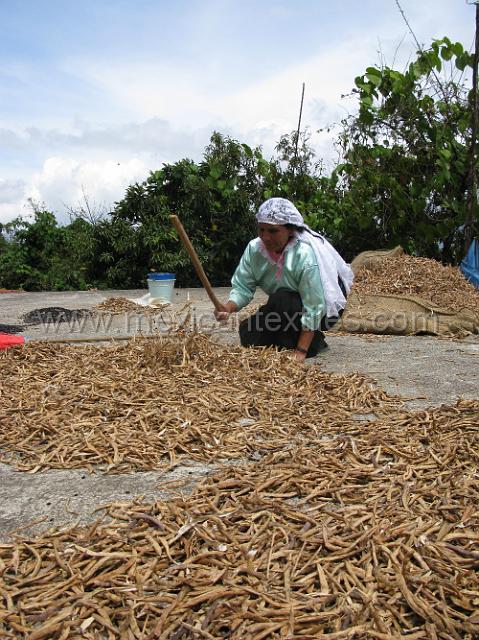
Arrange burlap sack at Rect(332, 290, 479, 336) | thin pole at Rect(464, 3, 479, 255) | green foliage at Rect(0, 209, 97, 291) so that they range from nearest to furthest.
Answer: burlap sack at Rect(332, 290, 479, 336)
thin pole at Rect(464, 3, 479, 255)
green foliage at Rect(0, 209, 97, 291)

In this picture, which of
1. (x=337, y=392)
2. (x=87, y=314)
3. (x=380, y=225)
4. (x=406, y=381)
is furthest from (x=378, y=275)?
(x=337, y=392)

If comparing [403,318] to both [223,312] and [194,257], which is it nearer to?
[223,312]

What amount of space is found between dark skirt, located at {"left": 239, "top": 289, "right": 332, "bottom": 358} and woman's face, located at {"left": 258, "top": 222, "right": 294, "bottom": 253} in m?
0.28

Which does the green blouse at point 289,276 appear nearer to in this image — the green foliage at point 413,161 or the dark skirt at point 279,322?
the dark skirt at point 279,322

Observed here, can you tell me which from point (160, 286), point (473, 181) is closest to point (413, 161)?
point (473, 181)

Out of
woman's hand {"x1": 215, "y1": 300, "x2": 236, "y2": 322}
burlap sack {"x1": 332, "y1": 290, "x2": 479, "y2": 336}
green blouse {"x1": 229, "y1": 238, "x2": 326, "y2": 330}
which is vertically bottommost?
burlap sack {"x1": 332, "y1": 290, "x2": 479, "y2": 336}

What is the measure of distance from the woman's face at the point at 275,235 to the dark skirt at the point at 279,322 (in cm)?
28

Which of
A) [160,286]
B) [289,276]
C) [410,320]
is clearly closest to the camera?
[289,276]

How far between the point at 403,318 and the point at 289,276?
1.43 metres

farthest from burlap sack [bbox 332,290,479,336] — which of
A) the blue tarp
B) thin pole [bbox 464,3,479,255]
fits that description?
thin pole [bbox 464,3,479,255]

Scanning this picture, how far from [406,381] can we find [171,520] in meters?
1.77

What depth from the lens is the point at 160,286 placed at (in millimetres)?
6422

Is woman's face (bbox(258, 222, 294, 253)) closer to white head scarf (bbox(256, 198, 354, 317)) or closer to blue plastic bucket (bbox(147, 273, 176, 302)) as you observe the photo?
white head scarf (bbox(256, 198, 354, 317))

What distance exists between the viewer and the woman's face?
3.41 metres
